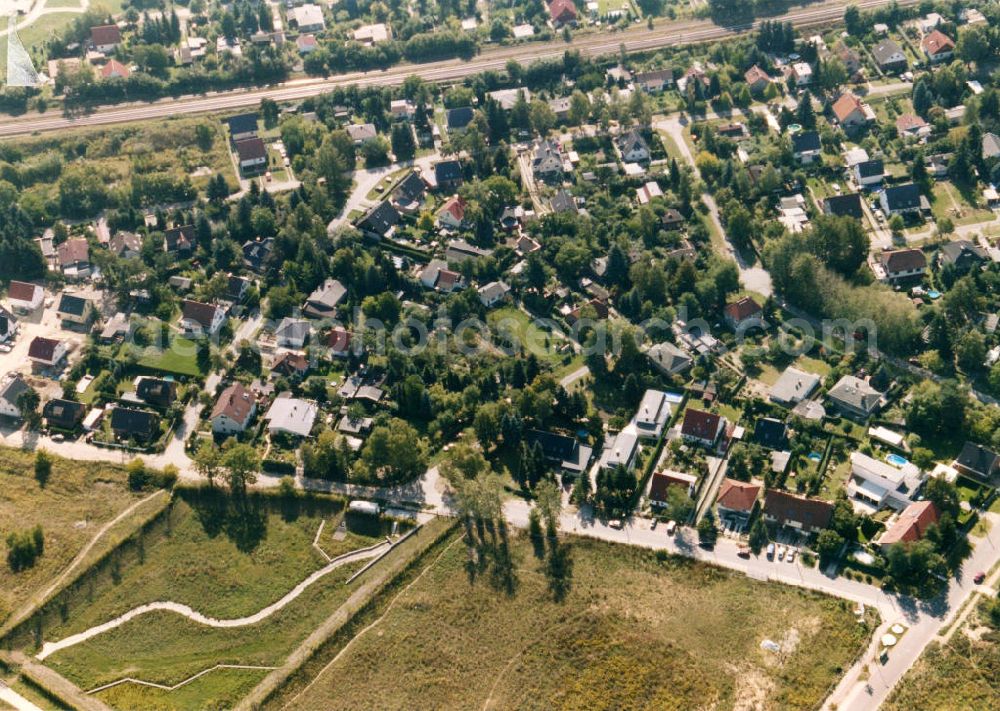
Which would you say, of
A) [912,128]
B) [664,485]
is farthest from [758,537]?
[912,128]

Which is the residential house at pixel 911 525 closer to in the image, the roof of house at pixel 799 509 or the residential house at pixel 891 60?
the roof of house at pixel 799 509

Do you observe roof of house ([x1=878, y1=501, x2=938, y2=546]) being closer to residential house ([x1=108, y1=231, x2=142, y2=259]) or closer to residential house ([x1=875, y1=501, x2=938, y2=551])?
residential house ([x1=875, y1=501, x2=938, y2=551])

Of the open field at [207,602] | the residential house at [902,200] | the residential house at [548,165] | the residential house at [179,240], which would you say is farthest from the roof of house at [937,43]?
the open field at [207,602]

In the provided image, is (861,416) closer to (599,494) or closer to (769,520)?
(769,520)

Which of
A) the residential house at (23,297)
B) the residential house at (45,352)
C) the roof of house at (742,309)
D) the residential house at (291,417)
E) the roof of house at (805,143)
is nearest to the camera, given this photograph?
the residential house at (291,417)

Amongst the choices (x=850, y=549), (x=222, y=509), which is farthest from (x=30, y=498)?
(x=850, y=549)

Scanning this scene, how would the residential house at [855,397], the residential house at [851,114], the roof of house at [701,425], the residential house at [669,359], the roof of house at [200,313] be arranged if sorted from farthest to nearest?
the residential house at [851,114] < the roof of house at [200,313] < the residential house at [669,359] < the residential house at [855,397] < the roof of house at [701,425]
